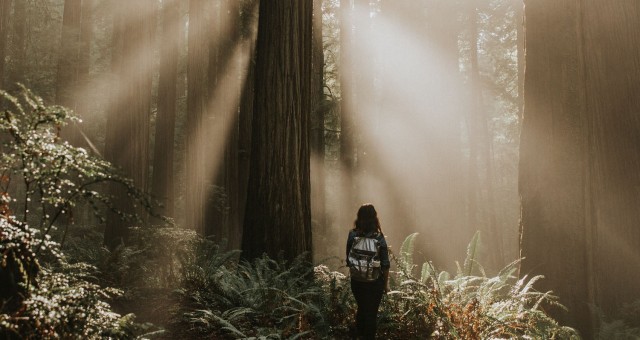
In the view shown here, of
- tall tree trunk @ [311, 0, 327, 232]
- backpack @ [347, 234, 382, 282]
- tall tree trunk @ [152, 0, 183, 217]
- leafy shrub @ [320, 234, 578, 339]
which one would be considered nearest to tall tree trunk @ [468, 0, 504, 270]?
tall tree trunk @ [311, 0, 327, 232]

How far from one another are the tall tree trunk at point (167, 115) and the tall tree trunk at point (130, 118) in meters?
1.86

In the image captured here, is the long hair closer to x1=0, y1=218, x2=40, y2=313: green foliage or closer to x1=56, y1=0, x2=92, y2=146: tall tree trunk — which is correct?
x1=0, y1=218, x2=40, y2=313: green foliage

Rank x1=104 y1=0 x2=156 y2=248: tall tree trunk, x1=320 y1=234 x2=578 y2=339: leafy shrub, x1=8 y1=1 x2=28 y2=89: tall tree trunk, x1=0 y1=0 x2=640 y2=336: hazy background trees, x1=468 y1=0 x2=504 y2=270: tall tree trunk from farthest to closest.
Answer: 1. x1=468 y1=0 x2=504 y2=270: tall tree trunk
2. x1=8 y1=1 x2=28 y2=89: tall tree trunk
3. x1=104 y1=0 x2=156 y2=248: tall tree trunk
4. x1=0 y1=0 x2=640 y2=336: hazy background trees
5. x1=320 y1=234 x2=578 y2=339: leafy shrub

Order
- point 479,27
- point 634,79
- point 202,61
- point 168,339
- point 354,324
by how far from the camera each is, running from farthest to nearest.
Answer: point 479,27 < point 202,61 < point 634,79 < point 354,324 < point 168,339

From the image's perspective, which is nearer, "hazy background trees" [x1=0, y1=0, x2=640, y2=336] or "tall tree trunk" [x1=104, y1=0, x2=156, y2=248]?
"hazy background trees" [x1=0, y1=0, x2=640, y2=336]

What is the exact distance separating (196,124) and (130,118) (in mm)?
2802

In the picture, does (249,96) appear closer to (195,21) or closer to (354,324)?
(195,21)

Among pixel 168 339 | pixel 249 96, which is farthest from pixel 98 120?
pixel 168 339

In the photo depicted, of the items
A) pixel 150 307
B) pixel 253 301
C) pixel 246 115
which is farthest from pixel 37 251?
pixel 246 115

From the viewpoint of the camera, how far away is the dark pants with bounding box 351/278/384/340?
5.02 m

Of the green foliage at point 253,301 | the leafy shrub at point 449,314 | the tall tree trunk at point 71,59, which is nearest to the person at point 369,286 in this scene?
the leafy shrub at point 449,314

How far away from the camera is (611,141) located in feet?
22.6

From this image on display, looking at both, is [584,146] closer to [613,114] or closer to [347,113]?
[613,114]

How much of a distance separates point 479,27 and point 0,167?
69.8 ft
